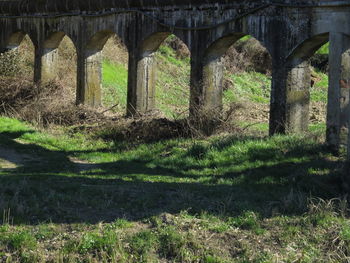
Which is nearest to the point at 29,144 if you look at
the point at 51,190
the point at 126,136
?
the point at 126,136

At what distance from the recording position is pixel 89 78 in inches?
746

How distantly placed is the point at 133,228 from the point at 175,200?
3.98ft

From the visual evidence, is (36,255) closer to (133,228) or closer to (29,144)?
(133,228)

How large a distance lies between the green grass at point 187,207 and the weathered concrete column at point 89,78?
6.37 metres

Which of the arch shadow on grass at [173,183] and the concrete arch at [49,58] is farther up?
the concrete arch at [49,58]

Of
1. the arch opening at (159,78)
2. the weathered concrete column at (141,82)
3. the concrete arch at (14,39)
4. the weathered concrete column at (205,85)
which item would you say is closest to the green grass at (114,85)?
the arch opening at (159,78)

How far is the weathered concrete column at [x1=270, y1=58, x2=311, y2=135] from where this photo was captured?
42.8 ft

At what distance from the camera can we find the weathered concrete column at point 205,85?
14805mm

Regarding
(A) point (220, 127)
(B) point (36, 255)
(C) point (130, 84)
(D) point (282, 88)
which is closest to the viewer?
(B) point (36, 255)

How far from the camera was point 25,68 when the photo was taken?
895 inches

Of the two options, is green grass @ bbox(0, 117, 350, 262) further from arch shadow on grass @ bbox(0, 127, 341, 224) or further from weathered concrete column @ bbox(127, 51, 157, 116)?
weathered concrete column @ bbox(127, 51, 157, 116)

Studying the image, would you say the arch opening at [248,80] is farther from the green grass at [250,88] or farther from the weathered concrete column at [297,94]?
the weathered concrete column at [297,94]

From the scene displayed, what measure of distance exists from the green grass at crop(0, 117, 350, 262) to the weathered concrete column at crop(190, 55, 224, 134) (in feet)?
7.06

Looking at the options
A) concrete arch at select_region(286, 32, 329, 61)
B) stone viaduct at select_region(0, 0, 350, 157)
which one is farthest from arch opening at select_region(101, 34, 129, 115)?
concrete arch at select_region(286, 32, 329, 61)
